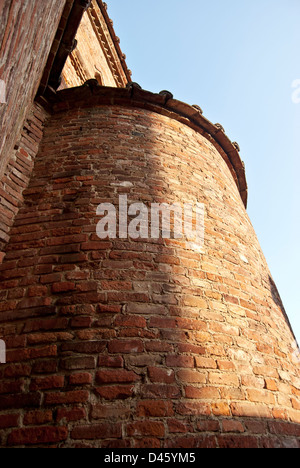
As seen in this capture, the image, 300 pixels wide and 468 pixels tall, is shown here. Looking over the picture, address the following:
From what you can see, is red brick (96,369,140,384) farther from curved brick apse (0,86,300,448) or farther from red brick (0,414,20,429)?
red brick (0,414,20,429)

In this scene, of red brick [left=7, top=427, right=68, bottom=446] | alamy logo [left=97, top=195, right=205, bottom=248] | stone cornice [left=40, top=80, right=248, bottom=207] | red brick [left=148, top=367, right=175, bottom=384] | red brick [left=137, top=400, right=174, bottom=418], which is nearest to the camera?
red brick [left=7, top=427, right=68, bottom=446]

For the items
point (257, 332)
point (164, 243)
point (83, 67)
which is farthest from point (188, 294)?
point (83, 67)

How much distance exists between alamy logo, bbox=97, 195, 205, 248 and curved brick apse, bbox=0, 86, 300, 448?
0.07m

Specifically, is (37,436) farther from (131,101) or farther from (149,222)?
(131,101)

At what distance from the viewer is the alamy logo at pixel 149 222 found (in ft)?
8.00

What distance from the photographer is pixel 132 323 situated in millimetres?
1930

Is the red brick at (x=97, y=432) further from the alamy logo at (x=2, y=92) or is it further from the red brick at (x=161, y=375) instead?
the alamy logo at (x=2, y=92)

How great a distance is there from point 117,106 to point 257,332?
10.2ft

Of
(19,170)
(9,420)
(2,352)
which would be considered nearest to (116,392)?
(9,420)

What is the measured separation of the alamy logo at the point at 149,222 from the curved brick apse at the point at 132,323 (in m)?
0.07

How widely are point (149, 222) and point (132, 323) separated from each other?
93 centimetres

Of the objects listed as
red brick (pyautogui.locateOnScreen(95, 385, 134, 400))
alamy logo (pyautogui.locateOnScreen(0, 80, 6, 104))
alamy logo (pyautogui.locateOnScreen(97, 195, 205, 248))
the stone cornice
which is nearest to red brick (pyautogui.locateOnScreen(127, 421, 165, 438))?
red brick (pyautogui.locateOnScreen(95, 385, 134, 400))

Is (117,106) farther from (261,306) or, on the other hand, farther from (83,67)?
(83,67)

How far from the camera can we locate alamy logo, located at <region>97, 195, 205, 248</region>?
8.00 feet
